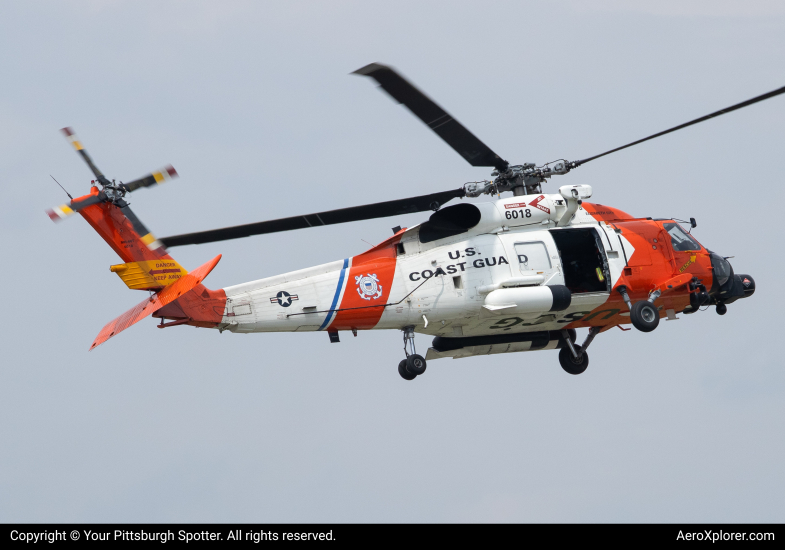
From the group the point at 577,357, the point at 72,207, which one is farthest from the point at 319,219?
the point at 577,357

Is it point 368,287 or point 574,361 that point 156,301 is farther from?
point 574,361

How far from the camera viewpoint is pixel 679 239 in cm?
2414

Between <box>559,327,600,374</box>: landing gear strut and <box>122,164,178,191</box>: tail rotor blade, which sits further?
<box>559,327,600,374</box>: landing gear strut

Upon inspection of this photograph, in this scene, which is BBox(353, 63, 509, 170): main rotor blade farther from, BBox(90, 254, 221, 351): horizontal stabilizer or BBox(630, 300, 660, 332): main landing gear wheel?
BBox(90, 254, 221, 351): horizontal stabilizer

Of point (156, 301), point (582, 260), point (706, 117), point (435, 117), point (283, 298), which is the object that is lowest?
point (283, 298)

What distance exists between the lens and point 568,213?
22.7 metres

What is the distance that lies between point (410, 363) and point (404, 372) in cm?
29

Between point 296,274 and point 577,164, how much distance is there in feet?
20.3

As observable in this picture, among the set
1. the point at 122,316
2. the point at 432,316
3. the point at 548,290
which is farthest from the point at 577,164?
the point at 122,316

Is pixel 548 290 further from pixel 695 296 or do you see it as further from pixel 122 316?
pixel 122 316

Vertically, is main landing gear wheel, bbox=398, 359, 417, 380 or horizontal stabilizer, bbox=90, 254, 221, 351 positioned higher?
horizontal stabilizer, bbox=90, 254, 221, 351

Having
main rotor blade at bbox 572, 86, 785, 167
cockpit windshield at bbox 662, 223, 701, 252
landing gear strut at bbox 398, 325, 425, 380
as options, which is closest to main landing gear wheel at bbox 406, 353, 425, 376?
landing gear strut at bbox 398, 325, 425, 380

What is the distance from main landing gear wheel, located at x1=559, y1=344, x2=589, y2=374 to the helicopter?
322 millimetres

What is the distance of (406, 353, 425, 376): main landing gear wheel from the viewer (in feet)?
70.2
